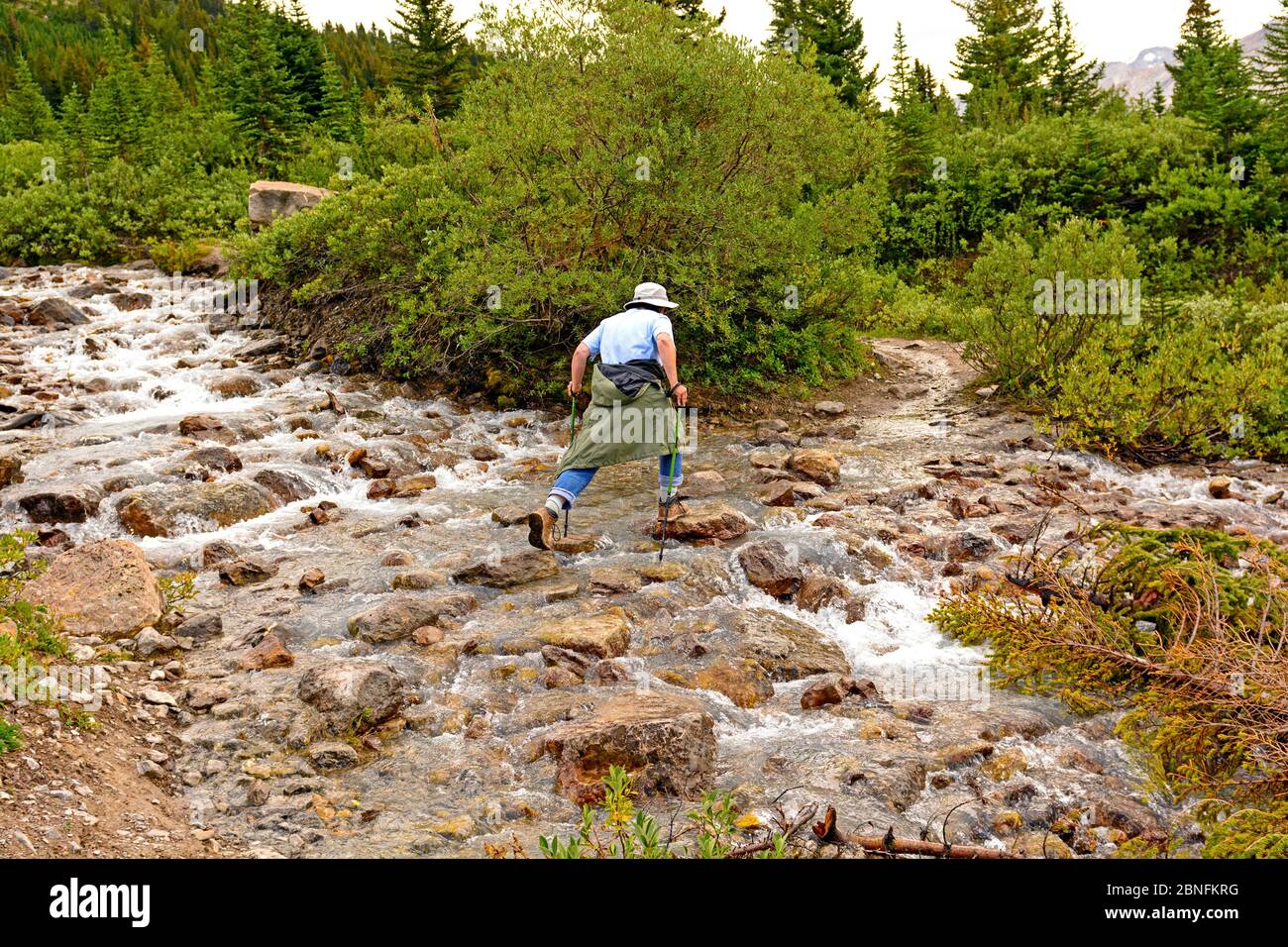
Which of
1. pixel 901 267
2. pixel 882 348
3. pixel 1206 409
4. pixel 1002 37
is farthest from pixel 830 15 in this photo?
pixel 1206 409

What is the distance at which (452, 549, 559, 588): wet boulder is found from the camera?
306 inches

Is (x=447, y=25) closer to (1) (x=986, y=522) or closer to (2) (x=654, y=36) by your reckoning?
(2) (x=654, y=36)

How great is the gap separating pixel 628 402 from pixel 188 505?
469 cm

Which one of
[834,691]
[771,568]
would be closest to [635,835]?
[834,691]

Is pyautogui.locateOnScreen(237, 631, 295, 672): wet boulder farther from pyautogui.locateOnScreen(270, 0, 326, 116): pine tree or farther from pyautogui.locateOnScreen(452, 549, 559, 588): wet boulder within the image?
pyautogui.locateOnScreen(270, 0, 326, 116): pine tree

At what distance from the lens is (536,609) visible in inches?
286

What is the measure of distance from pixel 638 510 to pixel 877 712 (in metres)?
4.70

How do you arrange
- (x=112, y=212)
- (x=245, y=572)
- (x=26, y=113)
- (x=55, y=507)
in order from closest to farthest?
(x=245, y=572) < (x=55, y=507) < (x=112, y=212) < (x=26, y=113)

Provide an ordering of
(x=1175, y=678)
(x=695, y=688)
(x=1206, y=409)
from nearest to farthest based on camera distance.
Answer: (x=1175, y=678) → (x=695, y=688) → (x=1206, y=409)

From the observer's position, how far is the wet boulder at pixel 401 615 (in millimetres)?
6648

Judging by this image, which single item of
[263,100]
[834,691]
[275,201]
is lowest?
[834,691]

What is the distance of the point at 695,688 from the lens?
598 cm

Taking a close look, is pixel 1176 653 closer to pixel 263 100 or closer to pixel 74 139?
pixel 263 100

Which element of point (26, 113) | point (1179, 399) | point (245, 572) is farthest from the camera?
point (26, 113)
